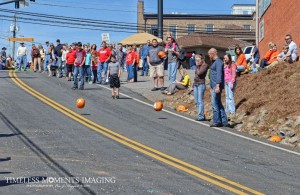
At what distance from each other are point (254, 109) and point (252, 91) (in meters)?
1.89

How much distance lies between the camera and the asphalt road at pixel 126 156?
873cm

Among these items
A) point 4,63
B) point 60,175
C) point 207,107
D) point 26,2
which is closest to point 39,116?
point 207,107

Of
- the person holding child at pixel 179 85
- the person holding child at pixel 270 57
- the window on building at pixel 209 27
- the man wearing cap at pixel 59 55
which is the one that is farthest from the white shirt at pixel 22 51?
the window on building at pixel 209 27

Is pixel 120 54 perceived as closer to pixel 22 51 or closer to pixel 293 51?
pixel 22 51

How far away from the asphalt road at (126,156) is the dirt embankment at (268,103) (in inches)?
61.0

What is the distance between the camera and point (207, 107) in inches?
798

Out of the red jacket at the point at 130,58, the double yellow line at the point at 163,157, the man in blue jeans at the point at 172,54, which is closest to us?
the double yellow line at the point at 163,157

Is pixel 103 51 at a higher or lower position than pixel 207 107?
higher

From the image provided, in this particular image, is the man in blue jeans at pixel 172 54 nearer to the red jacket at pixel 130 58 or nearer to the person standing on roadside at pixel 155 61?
the person standing on roadside at pixel 155 61

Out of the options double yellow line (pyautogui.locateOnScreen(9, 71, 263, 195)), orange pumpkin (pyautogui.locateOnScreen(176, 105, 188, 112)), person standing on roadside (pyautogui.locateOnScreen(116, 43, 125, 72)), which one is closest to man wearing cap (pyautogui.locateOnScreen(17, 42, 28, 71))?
person standing on roadside (pyautogui.locateOnScreen(116, 43, 125, 72))

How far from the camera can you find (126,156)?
432 inches

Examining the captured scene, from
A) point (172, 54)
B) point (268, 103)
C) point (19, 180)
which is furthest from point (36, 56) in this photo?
point (19, 180)

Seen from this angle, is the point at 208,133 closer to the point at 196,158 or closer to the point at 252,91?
the point at 196,158

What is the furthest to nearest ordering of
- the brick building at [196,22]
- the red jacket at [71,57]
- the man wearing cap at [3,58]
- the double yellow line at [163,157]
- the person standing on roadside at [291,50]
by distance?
1. the brick building at [196,22]
2. the man wearing cap at [3,58]
3. the red jacket at [71,57]
4. the person standing on roadside at [291,50]
5. the double yellow line at [163,157]
